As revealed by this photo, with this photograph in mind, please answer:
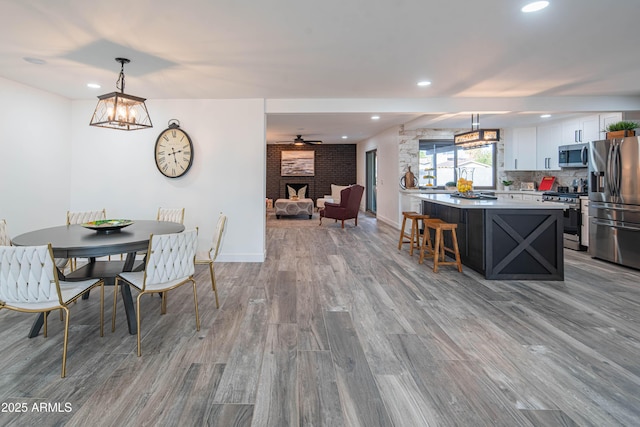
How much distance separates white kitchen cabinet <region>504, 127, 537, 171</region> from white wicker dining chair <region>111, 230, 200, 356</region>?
23.6 ft

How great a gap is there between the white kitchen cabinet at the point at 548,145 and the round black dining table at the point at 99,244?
6.93 m

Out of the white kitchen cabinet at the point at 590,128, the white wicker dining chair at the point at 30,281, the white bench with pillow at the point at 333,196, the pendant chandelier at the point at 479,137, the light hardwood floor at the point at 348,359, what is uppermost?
the white kitchen cabinet at the point at 590,128

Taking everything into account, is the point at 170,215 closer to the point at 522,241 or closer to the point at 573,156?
the point at 522,241

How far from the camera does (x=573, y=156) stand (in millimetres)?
6012

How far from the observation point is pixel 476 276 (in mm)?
4152

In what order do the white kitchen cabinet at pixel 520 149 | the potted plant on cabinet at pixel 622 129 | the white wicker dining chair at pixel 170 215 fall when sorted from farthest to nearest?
the white kitchen cabinet at pixel 520 149
the potted plant on cabinet at pixel 622 129
the white wicker dining chair at pixel 170 215

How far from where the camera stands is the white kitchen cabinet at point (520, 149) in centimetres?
713

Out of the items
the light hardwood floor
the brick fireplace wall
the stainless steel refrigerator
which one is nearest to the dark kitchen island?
the light hardwood floor

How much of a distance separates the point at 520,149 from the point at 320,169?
264 inches

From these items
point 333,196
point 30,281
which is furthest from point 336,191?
point 30,281

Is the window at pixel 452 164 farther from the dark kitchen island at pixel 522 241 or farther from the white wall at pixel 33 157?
the white wall at pixel 33 157

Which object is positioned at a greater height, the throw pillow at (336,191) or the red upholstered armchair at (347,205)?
the throw pillow at (336,191)

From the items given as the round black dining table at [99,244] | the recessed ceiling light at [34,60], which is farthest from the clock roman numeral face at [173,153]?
the round black dining table at [99,244]

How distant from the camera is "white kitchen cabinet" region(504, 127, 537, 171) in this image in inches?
281
